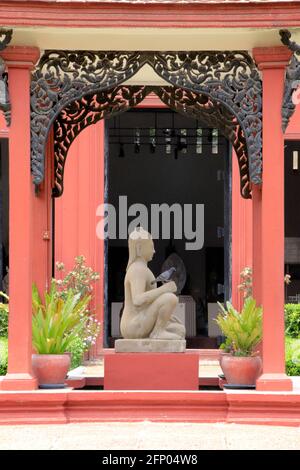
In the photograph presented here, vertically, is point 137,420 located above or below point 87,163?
below

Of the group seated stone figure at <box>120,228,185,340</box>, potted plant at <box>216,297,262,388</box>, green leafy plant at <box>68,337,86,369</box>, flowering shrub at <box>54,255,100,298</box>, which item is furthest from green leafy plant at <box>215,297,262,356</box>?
flowering shrub at <box>54,255,100,298</box>

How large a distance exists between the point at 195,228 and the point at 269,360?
11.4 meters

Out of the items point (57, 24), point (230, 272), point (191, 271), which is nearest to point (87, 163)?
point (230, 272)

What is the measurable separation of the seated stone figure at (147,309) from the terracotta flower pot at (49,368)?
2.32 ft

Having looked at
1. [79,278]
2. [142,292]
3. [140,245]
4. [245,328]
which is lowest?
[245,328]

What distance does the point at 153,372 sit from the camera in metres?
9.51

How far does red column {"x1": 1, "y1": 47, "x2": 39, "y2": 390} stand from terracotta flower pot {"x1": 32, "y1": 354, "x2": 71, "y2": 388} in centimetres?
26

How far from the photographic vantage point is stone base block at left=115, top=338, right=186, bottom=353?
31.6 ft

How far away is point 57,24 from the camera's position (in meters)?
8.77

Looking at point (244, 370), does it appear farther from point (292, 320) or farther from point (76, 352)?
point (292, 320)

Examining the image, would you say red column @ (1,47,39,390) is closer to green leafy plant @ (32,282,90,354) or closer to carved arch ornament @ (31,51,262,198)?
carved arch ornament @ (31,51,262,198)

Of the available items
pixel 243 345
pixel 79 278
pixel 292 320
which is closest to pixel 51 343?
pixel 243 345

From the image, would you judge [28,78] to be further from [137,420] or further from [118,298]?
[118,298]

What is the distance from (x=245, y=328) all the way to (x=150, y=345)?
83 centimetres
